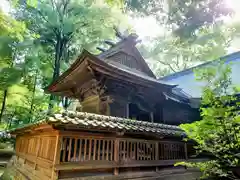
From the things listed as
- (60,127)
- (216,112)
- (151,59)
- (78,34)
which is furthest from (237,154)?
(151,59)

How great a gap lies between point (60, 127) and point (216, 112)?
3.58 m

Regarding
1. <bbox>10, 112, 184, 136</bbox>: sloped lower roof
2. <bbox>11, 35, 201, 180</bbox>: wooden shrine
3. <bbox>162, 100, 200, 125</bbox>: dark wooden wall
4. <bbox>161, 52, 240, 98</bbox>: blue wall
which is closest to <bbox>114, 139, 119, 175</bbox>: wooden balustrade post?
<bbox>11, 35, 201, 180</bbox>: wooden shrine

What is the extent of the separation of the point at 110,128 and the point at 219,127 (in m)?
2.65

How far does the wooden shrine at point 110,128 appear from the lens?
4.79 metres

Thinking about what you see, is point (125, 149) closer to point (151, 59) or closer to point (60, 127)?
point (60, 127)

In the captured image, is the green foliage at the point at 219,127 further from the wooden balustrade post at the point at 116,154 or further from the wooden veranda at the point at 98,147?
the wooden balustrade post at the point at 116,154

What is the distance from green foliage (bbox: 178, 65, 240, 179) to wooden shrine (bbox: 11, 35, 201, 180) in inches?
75.5

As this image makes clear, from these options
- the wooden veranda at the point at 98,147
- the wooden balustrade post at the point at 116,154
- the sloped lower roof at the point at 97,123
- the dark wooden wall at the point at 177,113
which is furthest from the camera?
the dark wooden wall at the point at 177,113

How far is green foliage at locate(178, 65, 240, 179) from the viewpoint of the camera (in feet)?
13.2

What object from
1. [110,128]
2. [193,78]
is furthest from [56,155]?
[193,78]

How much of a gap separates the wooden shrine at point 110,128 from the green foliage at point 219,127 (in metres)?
1.92

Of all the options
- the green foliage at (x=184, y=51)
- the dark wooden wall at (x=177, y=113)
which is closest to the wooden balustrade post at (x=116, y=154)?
the dark wooden wall at (x=177, y=113)

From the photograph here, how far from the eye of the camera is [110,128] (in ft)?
16.6

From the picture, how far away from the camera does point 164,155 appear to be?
693cm
